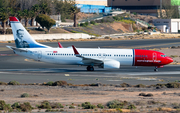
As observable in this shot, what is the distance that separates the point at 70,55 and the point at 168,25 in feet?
484

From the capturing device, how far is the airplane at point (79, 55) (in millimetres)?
44875

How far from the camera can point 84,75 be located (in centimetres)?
4244

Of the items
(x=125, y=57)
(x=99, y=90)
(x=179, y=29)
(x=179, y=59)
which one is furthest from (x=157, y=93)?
(x=179, y=29)

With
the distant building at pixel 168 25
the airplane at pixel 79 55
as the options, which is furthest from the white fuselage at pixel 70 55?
the distant building at pixel 168 25

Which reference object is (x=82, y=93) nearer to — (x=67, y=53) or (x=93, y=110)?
(x=93, y=110)

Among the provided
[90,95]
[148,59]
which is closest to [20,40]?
[148,59]

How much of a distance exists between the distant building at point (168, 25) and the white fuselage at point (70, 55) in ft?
443

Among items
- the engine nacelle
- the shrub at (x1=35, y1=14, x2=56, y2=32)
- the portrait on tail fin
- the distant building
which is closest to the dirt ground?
the engine nacelle

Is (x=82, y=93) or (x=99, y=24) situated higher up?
(x=99, y=24)

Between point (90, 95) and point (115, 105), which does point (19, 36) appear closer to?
point (90, 95)

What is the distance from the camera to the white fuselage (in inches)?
1770

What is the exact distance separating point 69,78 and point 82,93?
10.3 metres

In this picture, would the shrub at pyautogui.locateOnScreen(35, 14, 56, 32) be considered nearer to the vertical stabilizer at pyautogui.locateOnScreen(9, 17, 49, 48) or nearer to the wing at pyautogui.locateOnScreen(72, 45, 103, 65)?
the vertical stabilizer at pyautogui.locateOnScreen(9, 17, 49, 48)

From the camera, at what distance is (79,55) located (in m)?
44.6
